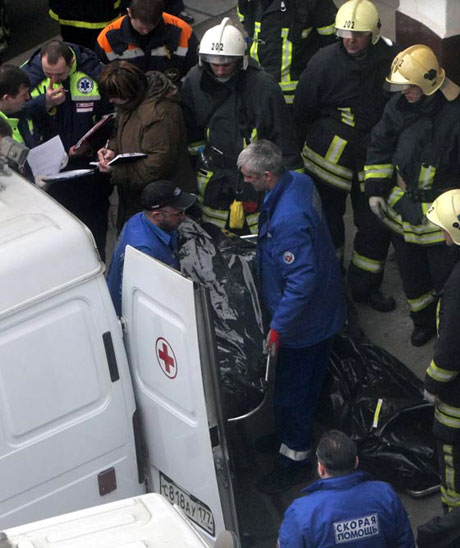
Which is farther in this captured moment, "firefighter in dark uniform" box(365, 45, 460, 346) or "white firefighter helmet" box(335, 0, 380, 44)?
"white firefighter helmet" box(335, 0, 380, 44)

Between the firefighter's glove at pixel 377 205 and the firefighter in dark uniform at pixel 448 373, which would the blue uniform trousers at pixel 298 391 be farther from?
the firefighter's glove at pixel 377 205

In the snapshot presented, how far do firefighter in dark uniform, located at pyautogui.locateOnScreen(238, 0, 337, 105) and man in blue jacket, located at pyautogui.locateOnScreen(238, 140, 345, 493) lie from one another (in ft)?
6.10

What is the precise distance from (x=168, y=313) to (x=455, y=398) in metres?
1.44

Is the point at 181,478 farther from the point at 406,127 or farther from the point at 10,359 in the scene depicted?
the point at 406,127

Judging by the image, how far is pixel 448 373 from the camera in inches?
199

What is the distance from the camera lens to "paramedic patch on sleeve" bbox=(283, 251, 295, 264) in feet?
17.6

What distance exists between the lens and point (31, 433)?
14.8ft

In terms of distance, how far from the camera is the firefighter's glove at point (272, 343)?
Result: 5.48m

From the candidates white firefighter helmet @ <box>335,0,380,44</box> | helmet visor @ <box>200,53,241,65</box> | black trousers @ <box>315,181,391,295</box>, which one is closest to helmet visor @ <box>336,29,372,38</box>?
white firefighter helmet @ <box>335,0,380,44</box>

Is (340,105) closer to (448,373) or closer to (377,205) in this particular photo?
(377,205)

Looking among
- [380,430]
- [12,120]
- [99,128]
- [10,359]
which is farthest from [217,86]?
[10,359]

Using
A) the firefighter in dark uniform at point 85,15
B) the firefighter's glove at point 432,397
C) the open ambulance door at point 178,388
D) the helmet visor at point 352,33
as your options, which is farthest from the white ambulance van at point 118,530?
the firefighter in dark uniform at point 85,15

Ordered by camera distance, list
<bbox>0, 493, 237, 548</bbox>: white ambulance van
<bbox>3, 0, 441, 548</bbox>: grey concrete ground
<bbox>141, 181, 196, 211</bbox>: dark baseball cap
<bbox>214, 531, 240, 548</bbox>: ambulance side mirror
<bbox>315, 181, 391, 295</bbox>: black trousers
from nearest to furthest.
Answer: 1. <bbox>0, 493, 237, 548</bbox>: white ambulance van
2. <bbox>214, 531, 240, 548</bbox>: ambulance side mirror
3. <bbox>141, 181, 196, 211</bbox>: dark baseball cap
4. <bbox>3, 0, 441, 548</bbox>: grey concrete ground
5. <bbox>315, 181, 391, 295</bbox>: black trousers

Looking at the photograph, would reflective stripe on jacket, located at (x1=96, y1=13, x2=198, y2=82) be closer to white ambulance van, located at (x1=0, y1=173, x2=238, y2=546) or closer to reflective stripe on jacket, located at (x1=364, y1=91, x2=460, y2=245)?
reflective stripe on jacket, located at (x1=364, y1=91, x2=460, y2=245)
